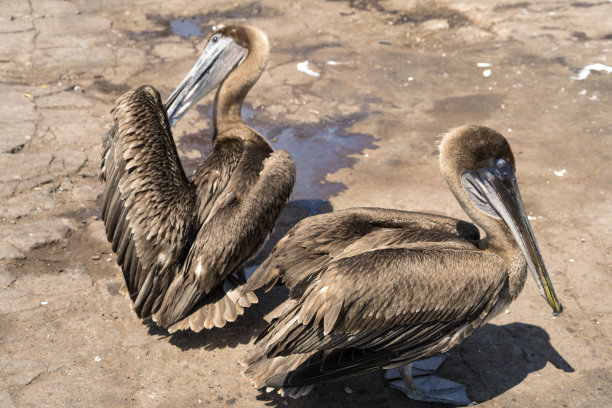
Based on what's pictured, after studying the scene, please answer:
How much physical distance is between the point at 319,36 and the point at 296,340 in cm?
586

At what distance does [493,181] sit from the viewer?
3.82 meters

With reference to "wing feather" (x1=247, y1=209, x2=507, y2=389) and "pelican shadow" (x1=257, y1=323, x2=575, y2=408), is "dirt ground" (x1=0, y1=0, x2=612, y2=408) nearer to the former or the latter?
"pelican shadow" (x1=257, y1=323, x2=575, y2=408)

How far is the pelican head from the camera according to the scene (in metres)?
3.76

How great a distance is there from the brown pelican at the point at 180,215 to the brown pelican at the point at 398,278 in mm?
381

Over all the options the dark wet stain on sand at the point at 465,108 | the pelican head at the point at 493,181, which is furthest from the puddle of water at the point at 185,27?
the pelican head at the point at 493,181

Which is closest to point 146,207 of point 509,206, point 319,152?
point 509,206

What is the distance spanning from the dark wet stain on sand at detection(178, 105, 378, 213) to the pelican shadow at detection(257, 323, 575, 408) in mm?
1787

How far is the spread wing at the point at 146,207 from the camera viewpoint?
165 inches

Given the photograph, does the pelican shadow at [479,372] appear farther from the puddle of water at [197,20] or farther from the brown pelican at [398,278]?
the puddle of water at [197,20]

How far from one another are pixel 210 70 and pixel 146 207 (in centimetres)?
157

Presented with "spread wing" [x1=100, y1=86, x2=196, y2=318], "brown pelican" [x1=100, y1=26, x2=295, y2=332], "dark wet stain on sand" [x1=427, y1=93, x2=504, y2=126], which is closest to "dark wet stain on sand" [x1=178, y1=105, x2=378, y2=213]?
"dark wet stain on sand" [x1=427, y1=93, x2=504, y2=126]

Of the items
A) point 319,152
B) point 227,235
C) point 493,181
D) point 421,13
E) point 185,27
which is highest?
point 493,181

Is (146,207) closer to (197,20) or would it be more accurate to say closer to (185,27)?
(185,27)

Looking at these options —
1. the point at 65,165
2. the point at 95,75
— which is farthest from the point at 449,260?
the point at 95,75
